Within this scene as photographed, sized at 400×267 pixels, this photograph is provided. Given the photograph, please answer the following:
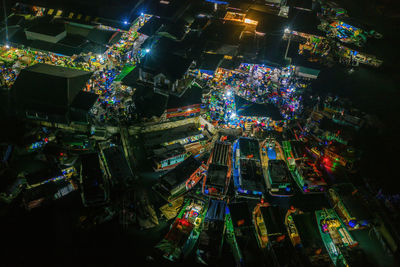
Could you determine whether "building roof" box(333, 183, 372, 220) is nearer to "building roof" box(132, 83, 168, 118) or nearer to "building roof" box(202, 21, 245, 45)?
"building roof" box(132, 83, 168, 118)

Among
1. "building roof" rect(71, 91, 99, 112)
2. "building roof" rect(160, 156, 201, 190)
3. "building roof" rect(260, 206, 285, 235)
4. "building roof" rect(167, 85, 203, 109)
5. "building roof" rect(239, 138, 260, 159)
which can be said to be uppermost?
"building roof" rect(167, 85, 203, 109)

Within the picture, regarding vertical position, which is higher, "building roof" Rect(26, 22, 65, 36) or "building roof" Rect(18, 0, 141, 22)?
"building roof" Rect(18, 0, 141, 22)

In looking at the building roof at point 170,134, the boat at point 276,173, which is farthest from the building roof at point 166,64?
the boat at point 276,173

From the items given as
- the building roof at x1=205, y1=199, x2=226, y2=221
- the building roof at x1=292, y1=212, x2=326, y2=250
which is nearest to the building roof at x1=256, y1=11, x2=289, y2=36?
the building roof at x1=292, y1=212, x2=326, y2=250

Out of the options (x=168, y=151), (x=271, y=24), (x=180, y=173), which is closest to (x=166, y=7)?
(x=271, y=24)

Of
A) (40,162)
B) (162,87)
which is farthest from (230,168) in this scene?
(40,162)

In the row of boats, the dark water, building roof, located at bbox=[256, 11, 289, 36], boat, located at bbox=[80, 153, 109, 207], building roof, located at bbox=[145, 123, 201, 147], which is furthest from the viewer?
building roof, located at bbox=[256, 11, 289, 36]

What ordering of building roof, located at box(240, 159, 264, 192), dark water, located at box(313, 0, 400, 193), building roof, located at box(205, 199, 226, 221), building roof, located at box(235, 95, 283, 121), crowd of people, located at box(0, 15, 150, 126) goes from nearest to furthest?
building roof, located at box(205, 199, 226, 221), building roof, located at box(240, 159, 264, 192), dark water, located at box(313, 0, 400, 193), building roof, located at box(235, 95, 283, 121), crowd of people, located at box(0, 15, 150, 126)

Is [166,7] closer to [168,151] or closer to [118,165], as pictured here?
[168,151]
